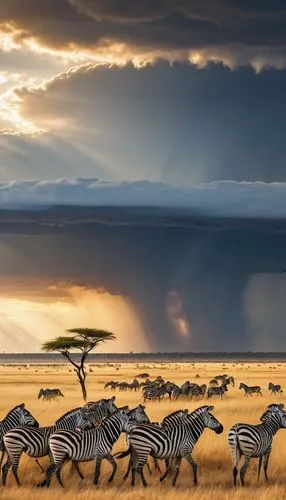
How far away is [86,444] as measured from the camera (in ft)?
69.6

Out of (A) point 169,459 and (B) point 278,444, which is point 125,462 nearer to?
(A) point 169,459

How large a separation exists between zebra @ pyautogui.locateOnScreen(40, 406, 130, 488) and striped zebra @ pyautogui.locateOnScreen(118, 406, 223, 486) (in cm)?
63

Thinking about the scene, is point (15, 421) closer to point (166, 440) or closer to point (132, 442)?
point (132, 442)

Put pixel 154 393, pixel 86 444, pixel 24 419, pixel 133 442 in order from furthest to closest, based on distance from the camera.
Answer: pixel 154 393
pixel 24 419
pixel 86 444
pixel 133 442

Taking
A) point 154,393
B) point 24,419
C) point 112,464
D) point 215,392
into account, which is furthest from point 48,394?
point 112,464

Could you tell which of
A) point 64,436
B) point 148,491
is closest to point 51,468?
point 64,436

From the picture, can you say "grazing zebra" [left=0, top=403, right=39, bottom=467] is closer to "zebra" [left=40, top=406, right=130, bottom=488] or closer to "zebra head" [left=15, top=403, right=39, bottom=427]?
"zebra head" [left=15, top=403, right=39, bottom=427]

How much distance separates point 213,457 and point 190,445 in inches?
161

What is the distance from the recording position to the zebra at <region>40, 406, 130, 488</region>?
2084 centimetres

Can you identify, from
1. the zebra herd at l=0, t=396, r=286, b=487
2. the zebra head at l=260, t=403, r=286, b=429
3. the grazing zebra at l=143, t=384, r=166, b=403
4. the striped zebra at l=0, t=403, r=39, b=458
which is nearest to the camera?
the zebra herd at l=0, t=396, r=286, b=487

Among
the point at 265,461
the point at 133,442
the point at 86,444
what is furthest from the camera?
the point at 265,461

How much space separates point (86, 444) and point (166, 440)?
6.31 ft

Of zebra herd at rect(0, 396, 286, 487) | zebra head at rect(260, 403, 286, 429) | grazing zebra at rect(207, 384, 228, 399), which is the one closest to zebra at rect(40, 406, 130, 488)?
zebra herd at rect(0, 396, 286, 487)

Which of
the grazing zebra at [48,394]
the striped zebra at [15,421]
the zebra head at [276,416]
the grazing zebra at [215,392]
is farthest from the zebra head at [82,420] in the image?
the grazing zebra at [48,394]
